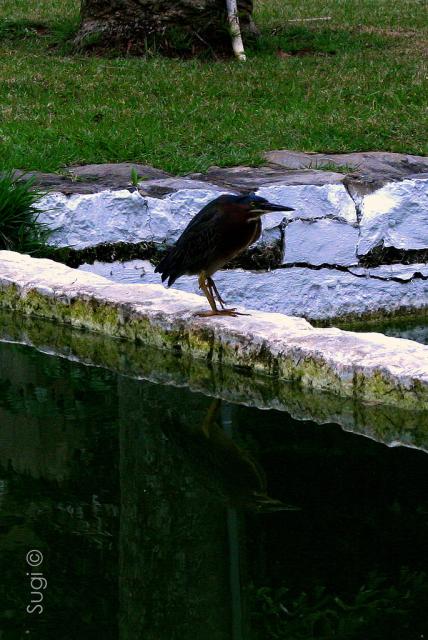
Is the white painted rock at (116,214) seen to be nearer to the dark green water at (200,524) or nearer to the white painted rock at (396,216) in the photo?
the white painted rock at (396,216)

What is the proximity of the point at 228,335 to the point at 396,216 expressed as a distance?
278 cm

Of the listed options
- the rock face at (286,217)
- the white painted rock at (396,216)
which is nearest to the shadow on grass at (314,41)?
the rock face at (286,217)

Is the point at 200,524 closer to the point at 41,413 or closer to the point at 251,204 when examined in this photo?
the point at 41,413

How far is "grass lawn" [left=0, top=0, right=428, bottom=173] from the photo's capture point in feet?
26.6

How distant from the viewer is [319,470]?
3852 mm

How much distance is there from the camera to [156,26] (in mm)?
11156

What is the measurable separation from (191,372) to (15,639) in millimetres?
2214

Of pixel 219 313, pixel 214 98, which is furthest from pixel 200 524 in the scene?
pixel 214 98

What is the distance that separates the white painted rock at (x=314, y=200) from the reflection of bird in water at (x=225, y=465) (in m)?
2.78

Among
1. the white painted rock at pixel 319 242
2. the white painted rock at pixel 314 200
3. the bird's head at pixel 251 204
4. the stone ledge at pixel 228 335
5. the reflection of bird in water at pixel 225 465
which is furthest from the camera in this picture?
the white painted rock at pixel 319 242

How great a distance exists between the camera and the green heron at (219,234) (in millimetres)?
4965

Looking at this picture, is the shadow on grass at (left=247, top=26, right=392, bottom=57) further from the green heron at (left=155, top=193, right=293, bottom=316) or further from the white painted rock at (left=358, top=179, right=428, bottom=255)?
the green heron at (left=155, top=193, right=293, bottom=316)

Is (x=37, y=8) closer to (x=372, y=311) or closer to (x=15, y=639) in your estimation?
(x=372, y=311)

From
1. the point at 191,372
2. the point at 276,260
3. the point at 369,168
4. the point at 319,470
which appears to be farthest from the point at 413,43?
the point at 319,470
